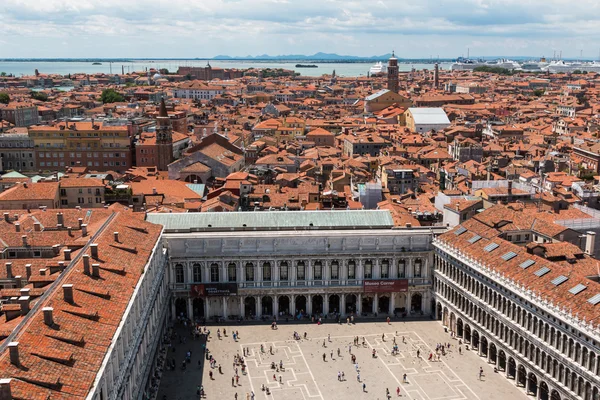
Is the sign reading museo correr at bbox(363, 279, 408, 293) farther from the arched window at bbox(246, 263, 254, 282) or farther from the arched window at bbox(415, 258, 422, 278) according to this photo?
the arched window at bbox(246, 263, 254, 282)

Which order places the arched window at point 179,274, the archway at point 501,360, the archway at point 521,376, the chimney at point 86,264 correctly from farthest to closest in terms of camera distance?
the arched window at point 179,274 → the archway at point 501,360 → the archway at point 521,376 → the chimney at point 86,264

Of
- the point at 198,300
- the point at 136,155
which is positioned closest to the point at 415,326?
the point at 198,300

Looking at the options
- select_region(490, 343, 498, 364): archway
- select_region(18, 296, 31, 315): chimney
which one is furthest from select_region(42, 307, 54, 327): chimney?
select_region(490, 343, 498, 364): archway

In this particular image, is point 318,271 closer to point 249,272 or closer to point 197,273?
point 249,272

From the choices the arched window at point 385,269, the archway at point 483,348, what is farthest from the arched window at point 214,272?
the archway at point 483,348

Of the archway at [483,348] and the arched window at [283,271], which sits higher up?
the arched window at [283,271]

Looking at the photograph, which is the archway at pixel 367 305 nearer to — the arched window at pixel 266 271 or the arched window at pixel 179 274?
the arched window at pixel 266 271

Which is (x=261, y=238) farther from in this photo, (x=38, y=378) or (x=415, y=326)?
(x=38, y=378)
